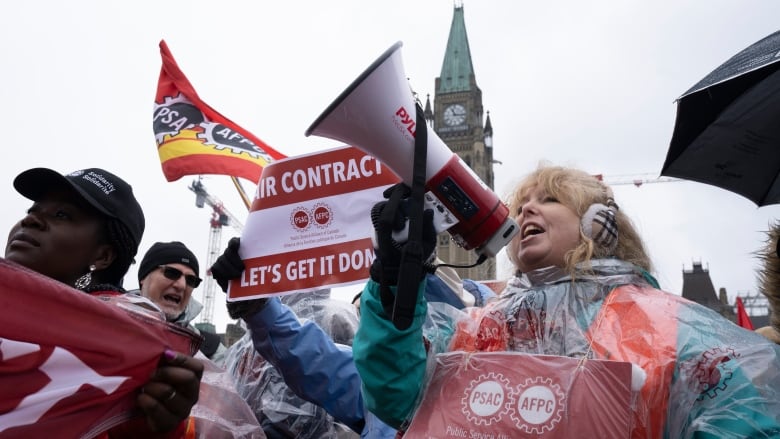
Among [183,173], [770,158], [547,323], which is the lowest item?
[547,323]

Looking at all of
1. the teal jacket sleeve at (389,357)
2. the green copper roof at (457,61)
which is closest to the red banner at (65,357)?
the teal jacket sleeve at (389,357)

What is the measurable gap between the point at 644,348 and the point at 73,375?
1412mm

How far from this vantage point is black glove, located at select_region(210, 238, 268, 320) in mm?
2303

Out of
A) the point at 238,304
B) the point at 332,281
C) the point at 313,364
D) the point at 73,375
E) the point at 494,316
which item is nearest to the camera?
the point at 73,375

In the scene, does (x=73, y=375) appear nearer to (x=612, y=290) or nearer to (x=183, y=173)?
(x=612, y=290)

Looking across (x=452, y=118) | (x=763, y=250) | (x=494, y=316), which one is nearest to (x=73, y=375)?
(x=494, y=316)

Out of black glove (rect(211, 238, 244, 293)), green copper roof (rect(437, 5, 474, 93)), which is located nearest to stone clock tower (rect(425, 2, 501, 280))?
green copper roof (rect(437, 5, 474, 93))

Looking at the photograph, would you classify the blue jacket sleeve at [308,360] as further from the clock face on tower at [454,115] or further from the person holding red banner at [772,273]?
the clock face on tower at [454,115]

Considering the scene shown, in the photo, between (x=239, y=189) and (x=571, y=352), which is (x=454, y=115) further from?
(x=571, y=352)

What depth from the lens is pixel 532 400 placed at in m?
1.46

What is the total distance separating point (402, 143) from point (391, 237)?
0.29m

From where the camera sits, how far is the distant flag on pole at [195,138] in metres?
3.77

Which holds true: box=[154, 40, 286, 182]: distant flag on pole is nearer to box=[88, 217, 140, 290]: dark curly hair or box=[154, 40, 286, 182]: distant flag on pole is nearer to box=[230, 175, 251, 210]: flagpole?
box=[230, 175, 251, 210]: flagpole

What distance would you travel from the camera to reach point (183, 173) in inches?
150
